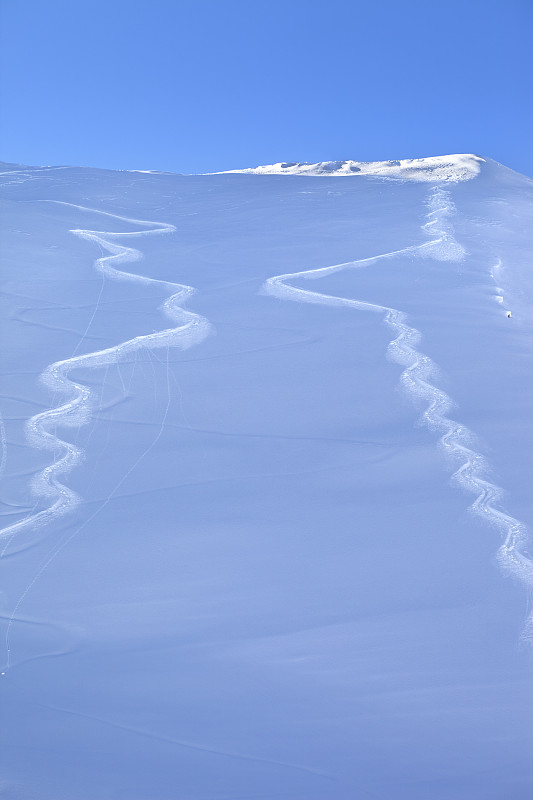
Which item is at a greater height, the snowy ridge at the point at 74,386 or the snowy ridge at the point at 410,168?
the snowy ridge at the point at 410,168

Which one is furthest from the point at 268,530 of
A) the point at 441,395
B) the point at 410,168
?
the point at 410,168

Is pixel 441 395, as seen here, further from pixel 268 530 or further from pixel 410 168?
pixel 410 168

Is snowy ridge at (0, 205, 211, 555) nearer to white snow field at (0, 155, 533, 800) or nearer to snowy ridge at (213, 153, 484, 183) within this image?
white snow field at (0, 155, 533, 800)

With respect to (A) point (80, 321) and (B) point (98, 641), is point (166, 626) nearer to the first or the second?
(B) point (98, 641)

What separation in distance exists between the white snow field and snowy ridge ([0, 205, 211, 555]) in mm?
14

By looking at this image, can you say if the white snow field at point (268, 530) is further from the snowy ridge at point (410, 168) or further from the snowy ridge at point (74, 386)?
the snowy ridge at point (410, 168)

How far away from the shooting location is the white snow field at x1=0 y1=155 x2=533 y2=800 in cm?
190

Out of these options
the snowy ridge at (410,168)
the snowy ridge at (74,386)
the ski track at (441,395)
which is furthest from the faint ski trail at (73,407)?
the snowy ridge at (410,168)

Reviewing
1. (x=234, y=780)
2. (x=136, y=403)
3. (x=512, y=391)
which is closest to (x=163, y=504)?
(x=136, y=403)

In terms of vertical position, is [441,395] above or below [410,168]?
below

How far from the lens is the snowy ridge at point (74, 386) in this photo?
108 inches

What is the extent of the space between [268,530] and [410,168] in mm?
6675

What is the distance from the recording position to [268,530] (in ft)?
8.44

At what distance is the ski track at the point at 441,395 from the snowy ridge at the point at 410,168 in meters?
2.24
